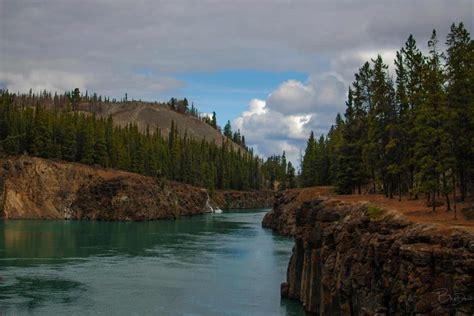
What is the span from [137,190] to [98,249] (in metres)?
75.1

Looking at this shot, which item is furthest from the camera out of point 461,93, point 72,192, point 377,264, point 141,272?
point 72,192

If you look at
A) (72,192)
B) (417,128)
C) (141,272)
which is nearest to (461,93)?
(417,128)

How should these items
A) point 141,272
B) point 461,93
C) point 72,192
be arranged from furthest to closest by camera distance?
point 72,192, point 141,272, point 461,93

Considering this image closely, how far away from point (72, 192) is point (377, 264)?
475ft

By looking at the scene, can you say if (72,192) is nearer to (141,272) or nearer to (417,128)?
(141,272)

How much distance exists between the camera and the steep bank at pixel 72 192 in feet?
529

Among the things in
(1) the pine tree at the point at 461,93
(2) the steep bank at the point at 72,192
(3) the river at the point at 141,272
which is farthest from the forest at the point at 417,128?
(2) the steep bank at the point at 72,192

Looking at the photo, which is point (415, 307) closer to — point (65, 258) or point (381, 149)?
point (381, 149)

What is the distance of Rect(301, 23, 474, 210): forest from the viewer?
47.8 metres

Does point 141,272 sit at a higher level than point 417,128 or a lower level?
lower

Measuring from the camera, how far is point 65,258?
86938 millimetres

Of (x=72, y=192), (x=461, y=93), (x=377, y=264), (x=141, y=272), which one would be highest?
(x=461, y=93)

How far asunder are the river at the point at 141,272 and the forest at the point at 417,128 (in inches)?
723

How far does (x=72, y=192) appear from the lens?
554 ft
